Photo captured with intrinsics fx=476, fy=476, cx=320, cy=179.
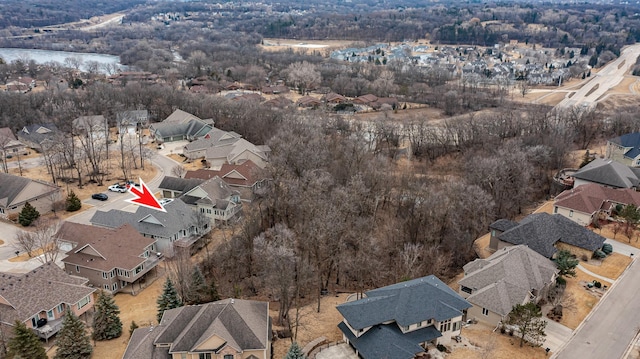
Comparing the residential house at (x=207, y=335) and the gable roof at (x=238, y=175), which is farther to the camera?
the gable roof at (x=238, y=175)

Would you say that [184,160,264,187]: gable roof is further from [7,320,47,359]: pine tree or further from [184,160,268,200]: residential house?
[7,320,47,359]: pine tree

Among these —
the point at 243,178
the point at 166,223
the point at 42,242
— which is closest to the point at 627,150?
the point at 243,178

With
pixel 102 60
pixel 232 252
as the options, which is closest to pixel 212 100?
pixel 232 252

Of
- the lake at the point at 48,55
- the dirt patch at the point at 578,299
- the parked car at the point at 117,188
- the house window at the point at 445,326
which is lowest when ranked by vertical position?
the parked car at the point at 117,188

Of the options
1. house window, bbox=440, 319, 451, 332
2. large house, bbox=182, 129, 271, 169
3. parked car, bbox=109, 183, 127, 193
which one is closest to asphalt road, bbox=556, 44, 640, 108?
large house, bbox=182, 129, 271, 169

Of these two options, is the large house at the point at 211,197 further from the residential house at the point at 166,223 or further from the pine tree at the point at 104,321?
the pine tree at the point at 104,321

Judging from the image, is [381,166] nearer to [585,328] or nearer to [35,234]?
[585,328]

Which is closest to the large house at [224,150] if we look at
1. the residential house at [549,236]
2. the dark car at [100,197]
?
the dark car at [100,197]

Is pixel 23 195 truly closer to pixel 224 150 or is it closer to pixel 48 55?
pixel 224 150
